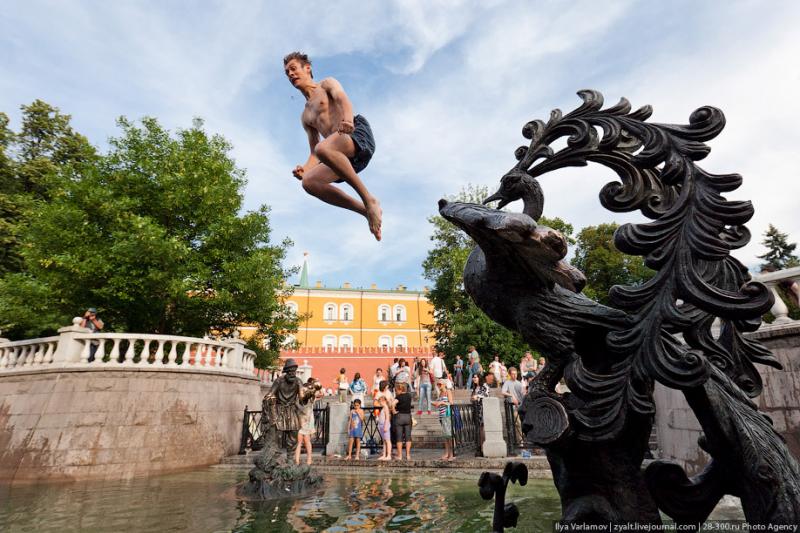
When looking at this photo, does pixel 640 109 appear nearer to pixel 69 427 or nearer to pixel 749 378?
pixel 749 378

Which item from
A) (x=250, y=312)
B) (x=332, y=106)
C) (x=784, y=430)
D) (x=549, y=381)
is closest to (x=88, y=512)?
(x=332, y=106)

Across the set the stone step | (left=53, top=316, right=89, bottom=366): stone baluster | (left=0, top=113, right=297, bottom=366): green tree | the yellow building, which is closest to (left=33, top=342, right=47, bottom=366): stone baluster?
(left=53, top=316, right=89, bottom=366): stone baluster

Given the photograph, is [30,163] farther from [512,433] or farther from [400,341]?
[400,341]

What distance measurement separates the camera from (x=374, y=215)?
3.55 metres

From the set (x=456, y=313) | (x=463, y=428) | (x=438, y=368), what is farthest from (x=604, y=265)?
(x=463, y=428)

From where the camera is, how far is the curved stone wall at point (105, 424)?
10367 millimetres

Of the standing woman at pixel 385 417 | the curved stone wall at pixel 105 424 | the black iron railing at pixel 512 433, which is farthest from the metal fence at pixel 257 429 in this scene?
the black iron railing at pixel 512 433

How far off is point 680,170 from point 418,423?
43.7 feet

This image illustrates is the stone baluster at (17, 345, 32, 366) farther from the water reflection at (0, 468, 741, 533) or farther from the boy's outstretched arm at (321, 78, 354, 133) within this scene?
the boy's outstretched arm at (321, 78, 354, 133)

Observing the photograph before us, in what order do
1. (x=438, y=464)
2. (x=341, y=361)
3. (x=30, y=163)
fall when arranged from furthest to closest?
(x=341, y=361) < (x=30, y=163) < (x=438, y=464)

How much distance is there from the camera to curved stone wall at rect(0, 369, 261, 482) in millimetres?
10367

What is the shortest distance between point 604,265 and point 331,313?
31456mm

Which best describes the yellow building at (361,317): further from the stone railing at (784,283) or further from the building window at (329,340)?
the stone railing at (784,283)

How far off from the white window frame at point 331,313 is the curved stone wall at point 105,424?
39.2 m
